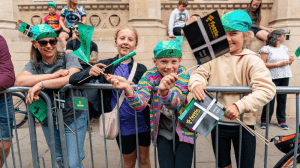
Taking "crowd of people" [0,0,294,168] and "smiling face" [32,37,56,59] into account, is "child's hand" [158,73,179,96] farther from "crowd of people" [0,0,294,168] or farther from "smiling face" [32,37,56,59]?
"smiling face" [32,37,56,59]

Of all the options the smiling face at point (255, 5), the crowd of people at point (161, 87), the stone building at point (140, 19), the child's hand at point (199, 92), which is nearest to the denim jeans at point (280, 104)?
the stone building at point (140, 19)

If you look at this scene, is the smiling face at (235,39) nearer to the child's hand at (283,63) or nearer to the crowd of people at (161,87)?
the crowd of people at (161,87)

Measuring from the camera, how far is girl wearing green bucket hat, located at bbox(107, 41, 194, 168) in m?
1.85

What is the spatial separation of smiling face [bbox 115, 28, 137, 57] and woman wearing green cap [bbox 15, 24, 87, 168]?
1.72ft

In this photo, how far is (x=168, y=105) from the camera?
1.83 meters

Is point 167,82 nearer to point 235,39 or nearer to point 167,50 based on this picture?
point 167,50

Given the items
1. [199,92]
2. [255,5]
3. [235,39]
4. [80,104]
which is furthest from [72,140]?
[255,5]

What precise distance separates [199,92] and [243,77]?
50cm

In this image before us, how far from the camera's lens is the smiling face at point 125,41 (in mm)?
2250

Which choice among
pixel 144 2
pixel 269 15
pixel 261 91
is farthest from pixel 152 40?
pixel 261 91

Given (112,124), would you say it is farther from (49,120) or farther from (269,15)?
(269,15)

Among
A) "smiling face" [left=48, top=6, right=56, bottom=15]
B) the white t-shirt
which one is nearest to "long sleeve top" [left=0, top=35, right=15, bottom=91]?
"smiling face" [left=48, top=6, right=56, bottom=15]

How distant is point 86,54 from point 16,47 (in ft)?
16.6

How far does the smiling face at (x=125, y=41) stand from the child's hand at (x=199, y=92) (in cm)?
84
